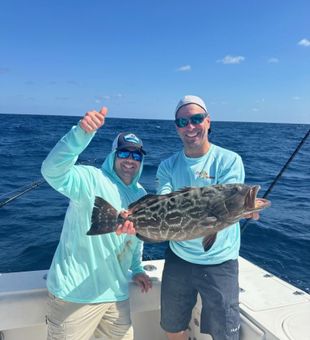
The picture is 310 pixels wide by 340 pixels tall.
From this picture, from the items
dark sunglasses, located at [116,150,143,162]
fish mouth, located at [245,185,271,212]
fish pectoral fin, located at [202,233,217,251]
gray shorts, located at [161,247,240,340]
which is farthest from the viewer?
dark sunglasses, located at [116,150,143,162]

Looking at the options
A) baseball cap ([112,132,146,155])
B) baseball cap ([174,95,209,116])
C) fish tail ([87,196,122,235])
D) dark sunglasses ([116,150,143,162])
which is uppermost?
baseball cap ([174,95,209,116])

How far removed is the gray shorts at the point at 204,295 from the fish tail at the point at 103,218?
0.79 metres

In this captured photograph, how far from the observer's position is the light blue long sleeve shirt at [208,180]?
3.11m

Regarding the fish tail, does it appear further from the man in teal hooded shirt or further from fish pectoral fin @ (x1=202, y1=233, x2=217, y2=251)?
fish pectoral fin @ (x1=202, y1=233, x2=217, y2=251)

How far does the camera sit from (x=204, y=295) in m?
3.14

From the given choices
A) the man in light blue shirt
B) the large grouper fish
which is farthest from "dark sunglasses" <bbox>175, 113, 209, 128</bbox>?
the large grouper fish

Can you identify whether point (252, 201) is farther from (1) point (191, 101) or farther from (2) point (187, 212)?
(1) point (191, 101)

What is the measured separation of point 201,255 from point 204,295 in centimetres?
35

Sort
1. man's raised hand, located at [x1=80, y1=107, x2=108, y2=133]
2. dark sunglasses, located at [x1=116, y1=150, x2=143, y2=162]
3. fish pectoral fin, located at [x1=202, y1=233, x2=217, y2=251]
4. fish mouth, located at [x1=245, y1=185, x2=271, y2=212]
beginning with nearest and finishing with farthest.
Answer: man's raised hand, located at [x1=80, y1=107, x2=108, y2=133] → fish mouth, located at [x1=245, y1=185, x2=271, y2=212] → fish pectoral fin, located at [x1=202, y1=233, x2=217, y2=251] → dark sunglasses, located at [x1=116, y1=150, x2=143, y2=162]

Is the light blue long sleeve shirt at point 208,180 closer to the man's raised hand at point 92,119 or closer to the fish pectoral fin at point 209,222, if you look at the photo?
the fish pectoral fin at point 209,222

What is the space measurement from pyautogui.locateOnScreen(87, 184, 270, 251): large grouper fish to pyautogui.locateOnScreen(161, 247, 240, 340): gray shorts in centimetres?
42

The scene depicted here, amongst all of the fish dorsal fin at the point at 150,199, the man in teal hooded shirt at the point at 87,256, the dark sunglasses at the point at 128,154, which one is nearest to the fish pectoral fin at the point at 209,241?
the fish dorsal fin at the point at 150,199

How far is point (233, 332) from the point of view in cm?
A: 304

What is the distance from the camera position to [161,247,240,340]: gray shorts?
10.0 feet
